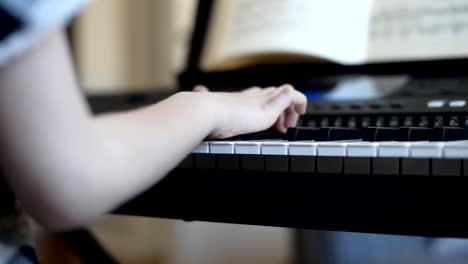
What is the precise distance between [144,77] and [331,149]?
1.34 metres

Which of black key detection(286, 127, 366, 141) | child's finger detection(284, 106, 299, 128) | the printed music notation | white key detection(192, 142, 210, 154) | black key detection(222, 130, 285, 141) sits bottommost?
white key detection(192, 142, 210, 154)

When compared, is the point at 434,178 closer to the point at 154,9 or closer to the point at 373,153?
the point at 373,153

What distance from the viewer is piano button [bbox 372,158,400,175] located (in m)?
0.51

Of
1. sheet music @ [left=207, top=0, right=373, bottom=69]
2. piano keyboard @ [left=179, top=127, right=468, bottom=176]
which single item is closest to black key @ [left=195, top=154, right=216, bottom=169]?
piano keyboard @ [left=179, top=127, right=468, bottom=176]

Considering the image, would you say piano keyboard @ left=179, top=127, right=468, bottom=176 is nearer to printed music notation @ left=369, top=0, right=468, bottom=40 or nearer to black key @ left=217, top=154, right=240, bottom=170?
black key @ left=217, top=154, right=240, bottom=170

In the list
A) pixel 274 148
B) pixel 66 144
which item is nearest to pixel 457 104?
pixel 274 148

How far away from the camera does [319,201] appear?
573 millimetres

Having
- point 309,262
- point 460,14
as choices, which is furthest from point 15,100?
point 309,262

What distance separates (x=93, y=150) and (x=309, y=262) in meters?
0.89

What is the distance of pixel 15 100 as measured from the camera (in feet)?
1.30

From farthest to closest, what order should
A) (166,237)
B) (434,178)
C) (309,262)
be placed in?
(166,237) → (309,262) → (434,178)

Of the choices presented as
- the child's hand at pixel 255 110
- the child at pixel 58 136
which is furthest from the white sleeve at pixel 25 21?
the child's hand at pixel 255 110

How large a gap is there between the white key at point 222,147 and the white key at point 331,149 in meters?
0.09

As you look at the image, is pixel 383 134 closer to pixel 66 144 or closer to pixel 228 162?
pixel 228 162
